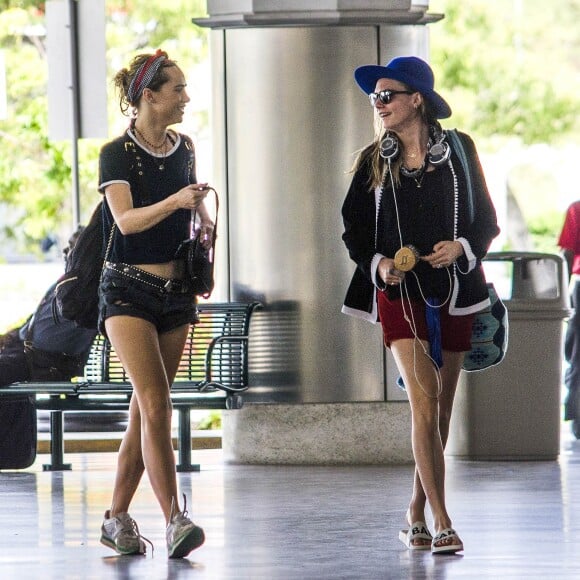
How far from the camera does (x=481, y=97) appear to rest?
2506cm

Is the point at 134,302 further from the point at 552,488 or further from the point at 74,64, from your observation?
the point at 74,64

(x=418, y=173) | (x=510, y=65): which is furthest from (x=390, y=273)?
(x=510, y=65)

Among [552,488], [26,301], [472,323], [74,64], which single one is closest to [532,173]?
[26,301]

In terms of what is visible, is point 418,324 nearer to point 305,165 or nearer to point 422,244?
point 422,244

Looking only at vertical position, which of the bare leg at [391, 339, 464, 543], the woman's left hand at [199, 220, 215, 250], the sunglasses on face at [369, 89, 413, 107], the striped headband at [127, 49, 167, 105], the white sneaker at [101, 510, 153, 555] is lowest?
the white sneaker at [101, 510, 153, 555]

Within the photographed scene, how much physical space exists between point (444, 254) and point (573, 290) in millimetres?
5989

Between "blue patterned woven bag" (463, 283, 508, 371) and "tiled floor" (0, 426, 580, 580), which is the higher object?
"blue patterned woven bag" (463, 283, 508, 371)

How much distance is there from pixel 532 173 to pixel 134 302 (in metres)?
23.7

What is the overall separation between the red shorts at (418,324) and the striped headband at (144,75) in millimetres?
1329

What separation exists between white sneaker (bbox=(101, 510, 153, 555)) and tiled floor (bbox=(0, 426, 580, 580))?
0.06m

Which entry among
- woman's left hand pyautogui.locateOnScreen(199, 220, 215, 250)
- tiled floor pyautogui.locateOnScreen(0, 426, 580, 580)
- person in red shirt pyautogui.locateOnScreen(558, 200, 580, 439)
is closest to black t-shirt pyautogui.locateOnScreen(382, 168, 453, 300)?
woman's left hand pyautogui.locateOnScreen(199, 220, 215, 250)

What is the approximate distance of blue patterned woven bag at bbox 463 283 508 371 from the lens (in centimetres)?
728

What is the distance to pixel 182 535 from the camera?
6656mm

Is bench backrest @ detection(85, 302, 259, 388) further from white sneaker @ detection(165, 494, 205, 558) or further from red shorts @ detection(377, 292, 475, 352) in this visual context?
white sneaker @ detection(165, 494, 205, 558)
